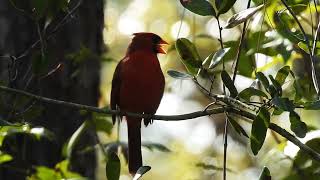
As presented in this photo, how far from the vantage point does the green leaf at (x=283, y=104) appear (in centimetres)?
246

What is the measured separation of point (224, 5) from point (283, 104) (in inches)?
18.5

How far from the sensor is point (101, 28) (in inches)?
184

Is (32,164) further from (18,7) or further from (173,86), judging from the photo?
(18,7)

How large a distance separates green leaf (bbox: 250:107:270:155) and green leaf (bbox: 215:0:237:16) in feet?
1.30

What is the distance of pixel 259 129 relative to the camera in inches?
103

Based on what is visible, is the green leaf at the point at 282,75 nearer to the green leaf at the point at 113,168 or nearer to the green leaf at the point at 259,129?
the green leaf at the point at 259,129

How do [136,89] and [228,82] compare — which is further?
[136,89]

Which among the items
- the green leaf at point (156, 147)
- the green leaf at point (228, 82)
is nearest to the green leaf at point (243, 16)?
the green leaf at point (228, 82)

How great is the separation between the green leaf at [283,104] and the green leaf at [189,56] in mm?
470

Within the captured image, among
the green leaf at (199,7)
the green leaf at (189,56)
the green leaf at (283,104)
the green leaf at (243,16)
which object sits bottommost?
the green leaf at (283,104)

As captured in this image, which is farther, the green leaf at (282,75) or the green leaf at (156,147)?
the green leaf at (156,147)

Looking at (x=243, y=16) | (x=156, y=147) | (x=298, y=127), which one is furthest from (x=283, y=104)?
(x=156, y=147)

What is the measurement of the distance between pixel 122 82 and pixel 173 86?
483 millimetres

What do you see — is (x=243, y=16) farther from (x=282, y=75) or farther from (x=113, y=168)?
(x=113, y=168)
